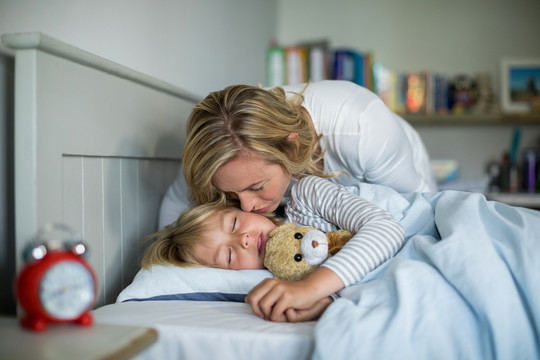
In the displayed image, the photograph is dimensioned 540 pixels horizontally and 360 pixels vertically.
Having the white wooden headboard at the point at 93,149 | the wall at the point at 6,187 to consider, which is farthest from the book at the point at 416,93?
the wall at the point at 6,187

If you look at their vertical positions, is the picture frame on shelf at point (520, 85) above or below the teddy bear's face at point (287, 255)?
above

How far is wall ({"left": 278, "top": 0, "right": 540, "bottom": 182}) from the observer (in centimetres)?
280

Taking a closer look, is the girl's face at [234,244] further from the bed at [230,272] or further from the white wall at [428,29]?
the white wall at [428,29]

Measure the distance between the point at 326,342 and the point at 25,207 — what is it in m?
0.51

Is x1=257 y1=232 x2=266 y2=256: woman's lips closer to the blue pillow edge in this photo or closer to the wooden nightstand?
the blue pillow edge

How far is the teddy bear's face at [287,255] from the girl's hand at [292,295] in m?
0.11

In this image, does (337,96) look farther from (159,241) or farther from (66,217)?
(66,217)

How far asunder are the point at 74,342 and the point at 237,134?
23.7 inches

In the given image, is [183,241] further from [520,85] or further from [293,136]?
[520,85]

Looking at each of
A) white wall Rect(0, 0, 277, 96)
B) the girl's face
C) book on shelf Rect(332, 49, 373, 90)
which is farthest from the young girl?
book on shelf Rect(332, 49, 373, 90)

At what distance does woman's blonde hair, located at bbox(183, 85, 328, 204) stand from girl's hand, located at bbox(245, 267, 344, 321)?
13.1 inches

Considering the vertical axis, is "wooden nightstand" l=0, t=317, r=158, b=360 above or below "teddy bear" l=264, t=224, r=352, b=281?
below

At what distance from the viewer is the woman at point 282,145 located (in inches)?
43.1

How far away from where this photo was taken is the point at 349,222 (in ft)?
3.44
